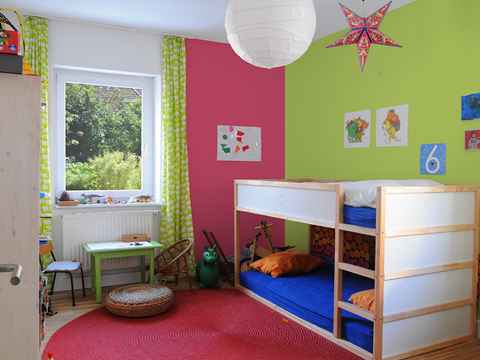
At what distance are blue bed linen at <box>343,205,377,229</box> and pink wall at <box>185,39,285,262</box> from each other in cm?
211

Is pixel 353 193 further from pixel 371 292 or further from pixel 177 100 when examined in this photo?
pixel 177 100

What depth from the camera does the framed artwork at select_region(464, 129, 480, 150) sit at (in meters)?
2.78

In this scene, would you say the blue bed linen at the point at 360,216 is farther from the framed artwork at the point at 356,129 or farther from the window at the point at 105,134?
the window at the point at 105,134

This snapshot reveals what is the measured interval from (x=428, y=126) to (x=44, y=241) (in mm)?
3071

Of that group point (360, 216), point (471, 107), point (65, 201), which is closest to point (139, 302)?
point (65, 201)

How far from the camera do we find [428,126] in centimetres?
315

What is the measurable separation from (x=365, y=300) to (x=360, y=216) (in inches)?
20.0

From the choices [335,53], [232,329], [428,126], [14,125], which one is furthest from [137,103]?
[14,125]

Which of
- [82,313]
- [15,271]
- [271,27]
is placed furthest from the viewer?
[82,313]

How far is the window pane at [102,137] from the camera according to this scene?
13.2 feet

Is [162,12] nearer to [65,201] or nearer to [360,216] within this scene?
[65,201]

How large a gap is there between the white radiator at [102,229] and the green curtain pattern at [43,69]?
18cm

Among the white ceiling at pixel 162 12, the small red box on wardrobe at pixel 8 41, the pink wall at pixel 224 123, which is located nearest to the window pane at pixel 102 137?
the pink wall at pixel 224 123

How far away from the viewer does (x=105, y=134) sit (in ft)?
13.6
